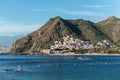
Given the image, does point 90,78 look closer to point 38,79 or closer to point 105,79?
point 105,79

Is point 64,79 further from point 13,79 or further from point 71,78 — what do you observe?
point 13,79

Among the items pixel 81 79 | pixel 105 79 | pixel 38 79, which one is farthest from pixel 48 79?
pixel 105 79

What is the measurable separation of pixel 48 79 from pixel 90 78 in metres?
9.31

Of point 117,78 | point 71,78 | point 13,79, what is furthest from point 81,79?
point 13,79

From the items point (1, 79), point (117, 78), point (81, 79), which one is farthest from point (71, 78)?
point (1, 79)

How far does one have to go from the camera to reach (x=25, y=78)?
263 feet

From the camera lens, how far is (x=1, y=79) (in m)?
79.1

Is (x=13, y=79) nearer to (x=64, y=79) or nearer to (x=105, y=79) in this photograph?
(x=64, y=79)

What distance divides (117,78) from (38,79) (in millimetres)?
17244

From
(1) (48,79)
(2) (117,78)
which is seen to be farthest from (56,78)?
(2) (117,78)

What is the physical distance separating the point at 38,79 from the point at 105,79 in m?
14.4

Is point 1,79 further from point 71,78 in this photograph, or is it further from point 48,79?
point 71,78

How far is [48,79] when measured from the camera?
78.1 meters

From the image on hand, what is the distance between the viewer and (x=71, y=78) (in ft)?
260
